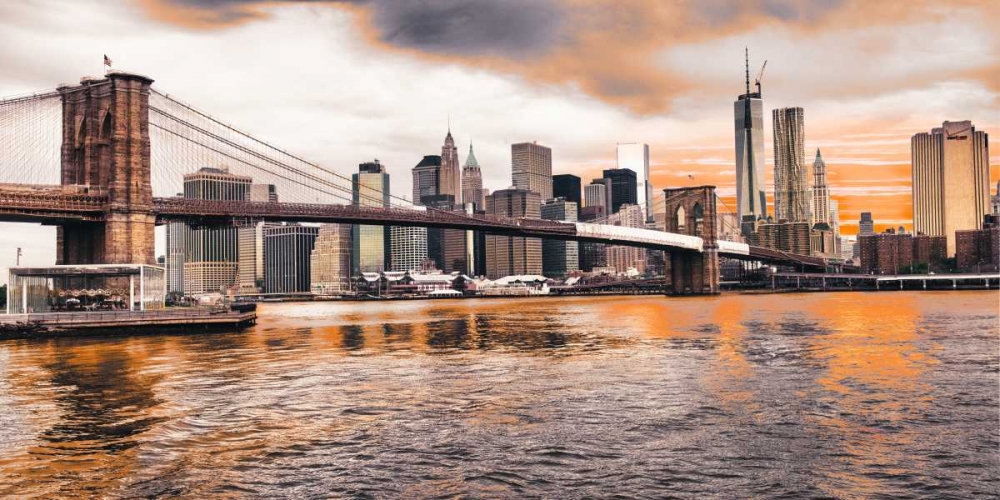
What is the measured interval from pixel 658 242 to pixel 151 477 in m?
123

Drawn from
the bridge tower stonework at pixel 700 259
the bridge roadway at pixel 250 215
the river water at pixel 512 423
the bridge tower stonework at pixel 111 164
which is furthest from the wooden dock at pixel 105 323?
the bridge tower stonework at pixel 700 259

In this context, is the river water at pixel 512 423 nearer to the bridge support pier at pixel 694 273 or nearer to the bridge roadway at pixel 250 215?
the bridge roadway at pixel 250 215

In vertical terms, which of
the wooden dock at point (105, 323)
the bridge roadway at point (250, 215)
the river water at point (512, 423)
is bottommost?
the river water at point (512, 423)

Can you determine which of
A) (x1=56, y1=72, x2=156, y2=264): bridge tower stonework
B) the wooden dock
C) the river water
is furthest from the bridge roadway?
the river water

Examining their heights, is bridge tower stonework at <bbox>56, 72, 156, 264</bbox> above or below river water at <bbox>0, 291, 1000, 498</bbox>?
above

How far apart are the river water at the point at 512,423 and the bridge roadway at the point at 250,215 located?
91.7 ft

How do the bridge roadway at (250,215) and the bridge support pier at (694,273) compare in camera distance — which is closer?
the bridge roadway at (250,215)

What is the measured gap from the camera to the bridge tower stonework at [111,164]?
6431 cm

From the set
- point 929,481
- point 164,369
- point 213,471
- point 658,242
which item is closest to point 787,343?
point 929,481

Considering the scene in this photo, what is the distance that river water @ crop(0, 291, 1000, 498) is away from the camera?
1516 centimetres

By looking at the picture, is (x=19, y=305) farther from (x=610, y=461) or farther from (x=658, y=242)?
(x=658, y=242)

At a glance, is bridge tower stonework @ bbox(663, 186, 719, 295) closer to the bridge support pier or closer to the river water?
the bridge support pier

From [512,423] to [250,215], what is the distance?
6327 centimetres

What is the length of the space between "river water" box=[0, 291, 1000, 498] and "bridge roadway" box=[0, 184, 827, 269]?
28.0m
